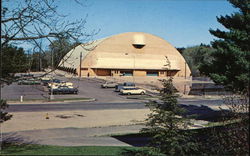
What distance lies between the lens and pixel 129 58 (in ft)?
279

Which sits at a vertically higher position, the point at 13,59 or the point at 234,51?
the point at 234,51

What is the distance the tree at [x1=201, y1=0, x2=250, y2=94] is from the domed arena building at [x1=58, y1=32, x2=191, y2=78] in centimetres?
6146

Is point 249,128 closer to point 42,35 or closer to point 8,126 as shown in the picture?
point 42,35

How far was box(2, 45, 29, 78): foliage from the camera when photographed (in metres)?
9.85

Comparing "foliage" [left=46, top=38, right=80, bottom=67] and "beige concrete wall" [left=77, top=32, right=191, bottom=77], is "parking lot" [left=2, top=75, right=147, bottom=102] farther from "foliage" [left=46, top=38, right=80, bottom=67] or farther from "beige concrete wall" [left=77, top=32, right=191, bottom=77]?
"beige concrete wall" [left=77, top=32, right=191, bottom=77]

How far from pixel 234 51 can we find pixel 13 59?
39.4ft

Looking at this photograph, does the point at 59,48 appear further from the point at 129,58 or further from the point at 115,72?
the point at 129,58

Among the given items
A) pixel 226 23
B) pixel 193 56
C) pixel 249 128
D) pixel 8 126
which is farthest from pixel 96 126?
pixel 193 56

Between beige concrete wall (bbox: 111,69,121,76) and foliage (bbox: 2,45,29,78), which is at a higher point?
beige concrete wall (bbox: 111,69,121,76)

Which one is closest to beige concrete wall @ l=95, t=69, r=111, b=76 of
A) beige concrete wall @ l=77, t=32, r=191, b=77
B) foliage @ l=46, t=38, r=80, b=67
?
beige concrete wall @ l=77, t=32, r=191, b=77

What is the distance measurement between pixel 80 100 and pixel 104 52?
4580 cm

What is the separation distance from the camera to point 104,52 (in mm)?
82375

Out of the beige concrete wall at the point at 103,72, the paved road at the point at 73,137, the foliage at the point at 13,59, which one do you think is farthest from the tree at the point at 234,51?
the beige concrete wall at the point at 103,72

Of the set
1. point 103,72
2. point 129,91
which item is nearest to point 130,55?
point 103,72
